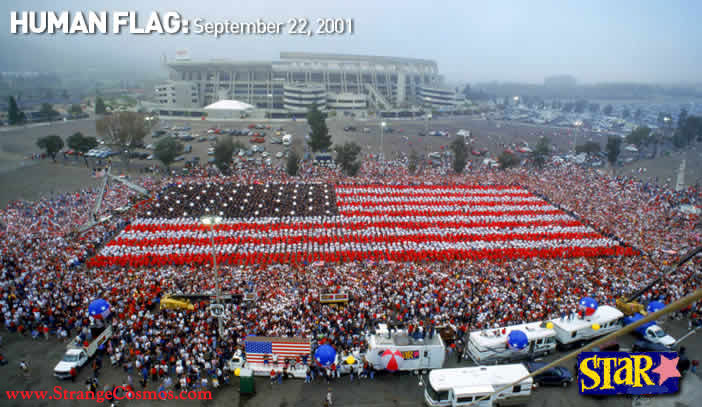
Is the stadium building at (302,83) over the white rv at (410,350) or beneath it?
over

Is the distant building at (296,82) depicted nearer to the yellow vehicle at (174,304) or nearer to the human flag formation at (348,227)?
the human flag formation at (348,227)

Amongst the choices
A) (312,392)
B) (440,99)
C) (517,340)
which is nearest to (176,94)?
(440,99)

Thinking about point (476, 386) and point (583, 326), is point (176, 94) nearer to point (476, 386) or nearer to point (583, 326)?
point (583, 326)

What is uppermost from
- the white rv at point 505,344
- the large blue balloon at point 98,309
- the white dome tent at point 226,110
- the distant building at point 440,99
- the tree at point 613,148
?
the distant building at point 440,99

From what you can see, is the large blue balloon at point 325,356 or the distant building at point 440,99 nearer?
the large blue balloon at point 325,356

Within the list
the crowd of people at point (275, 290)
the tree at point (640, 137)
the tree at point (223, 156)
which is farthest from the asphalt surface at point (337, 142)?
the crowd of people at point (275, 290)

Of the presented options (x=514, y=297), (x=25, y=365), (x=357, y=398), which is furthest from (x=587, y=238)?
(x=25, y=365)

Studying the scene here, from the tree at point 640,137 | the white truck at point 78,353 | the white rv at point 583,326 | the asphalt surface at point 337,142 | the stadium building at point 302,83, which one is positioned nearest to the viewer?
the white truck at point 78,353

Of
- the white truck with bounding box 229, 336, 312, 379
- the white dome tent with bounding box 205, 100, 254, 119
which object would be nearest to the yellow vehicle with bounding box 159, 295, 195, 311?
the white truck with bounding box 229, 336, 312, 379
